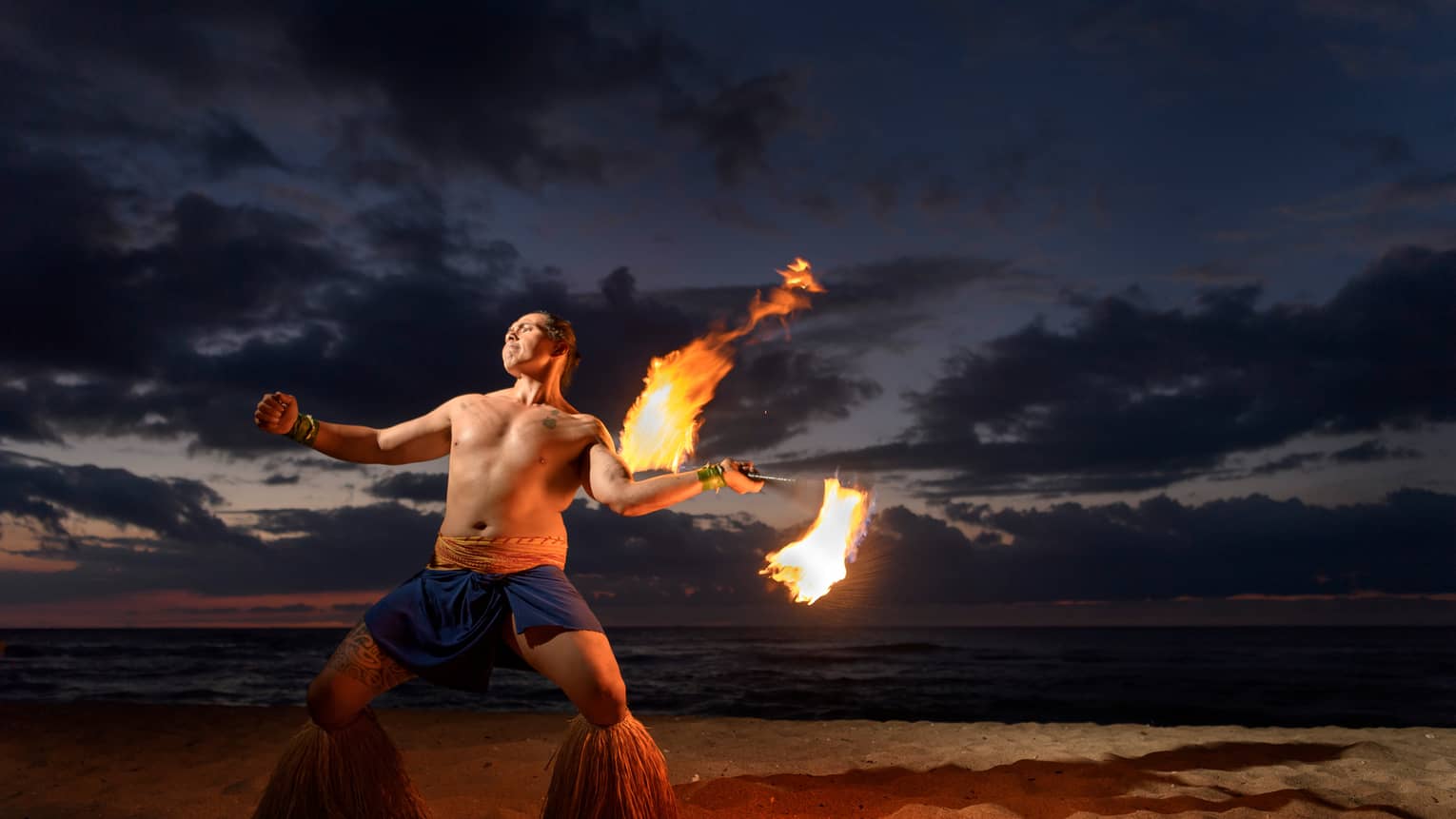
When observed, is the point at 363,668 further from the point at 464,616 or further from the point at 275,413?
the point at 275,413

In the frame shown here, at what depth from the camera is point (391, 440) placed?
184 inches

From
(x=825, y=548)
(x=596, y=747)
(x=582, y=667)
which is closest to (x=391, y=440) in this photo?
(x=582, y=667)

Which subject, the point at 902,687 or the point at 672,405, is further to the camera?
the point at 902,687

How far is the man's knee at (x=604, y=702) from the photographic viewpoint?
3805mm

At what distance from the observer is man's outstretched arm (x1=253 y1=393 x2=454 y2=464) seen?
4.56 metres

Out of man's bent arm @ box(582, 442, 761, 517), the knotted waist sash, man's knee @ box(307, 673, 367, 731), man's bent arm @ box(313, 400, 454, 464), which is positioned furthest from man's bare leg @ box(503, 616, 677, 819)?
man's bent arm @ box(313, 400, 454, 464)

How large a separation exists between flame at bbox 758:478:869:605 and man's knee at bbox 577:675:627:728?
0.98 metres

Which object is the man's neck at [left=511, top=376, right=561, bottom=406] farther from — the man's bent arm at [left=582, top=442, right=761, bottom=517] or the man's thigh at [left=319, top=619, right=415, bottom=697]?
the man's thigh at [left=319, top=619, right=415, bottom=697]

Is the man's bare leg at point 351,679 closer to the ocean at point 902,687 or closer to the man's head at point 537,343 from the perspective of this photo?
the man's head at point 537,343

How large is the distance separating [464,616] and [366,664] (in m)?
0.48

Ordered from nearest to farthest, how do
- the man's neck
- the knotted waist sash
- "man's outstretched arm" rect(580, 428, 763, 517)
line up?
"man's outstretched arm" rect(580, 428, 763, 517) → the knotted waist sash → the man's neck

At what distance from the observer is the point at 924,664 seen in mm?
31109

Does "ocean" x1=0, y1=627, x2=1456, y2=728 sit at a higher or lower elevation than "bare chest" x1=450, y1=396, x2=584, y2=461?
lower

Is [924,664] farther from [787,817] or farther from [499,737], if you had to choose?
[787,817]
